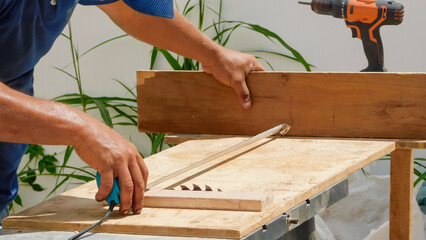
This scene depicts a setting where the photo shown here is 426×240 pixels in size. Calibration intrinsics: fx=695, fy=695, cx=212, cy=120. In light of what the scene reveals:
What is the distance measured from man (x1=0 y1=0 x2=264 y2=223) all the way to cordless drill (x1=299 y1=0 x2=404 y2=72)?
1.21ft

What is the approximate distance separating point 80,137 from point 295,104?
0.88 metres

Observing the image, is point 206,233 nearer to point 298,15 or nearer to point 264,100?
point 264,100

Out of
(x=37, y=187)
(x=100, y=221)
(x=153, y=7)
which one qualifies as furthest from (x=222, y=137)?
(x=37, y=187)

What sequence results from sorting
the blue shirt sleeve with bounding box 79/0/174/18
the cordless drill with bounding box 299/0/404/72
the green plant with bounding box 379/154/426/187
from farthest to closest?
the green plant with bounding box 379/154/426/187, the cordless drill with bounding box 299/0/404/72, the blue shirt sleeve with bounding box 79/0/174/18

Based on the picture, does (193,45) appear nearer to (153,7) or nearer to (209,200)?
(153,7)

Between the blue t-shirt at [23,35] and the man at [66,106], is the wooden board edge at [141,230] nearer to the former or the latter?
the man at [66,106]

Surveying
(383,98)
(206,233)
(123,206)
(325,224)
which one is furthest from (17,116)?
(325,224)

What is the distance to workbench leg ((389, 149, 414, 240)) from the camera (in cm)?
204

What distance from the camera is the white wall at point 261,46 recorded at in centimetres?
294

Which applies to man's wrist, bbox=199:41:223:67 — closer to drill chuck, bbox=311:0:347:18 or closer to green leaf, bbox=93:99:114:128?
drill chuck, bbox=311:0:347:18

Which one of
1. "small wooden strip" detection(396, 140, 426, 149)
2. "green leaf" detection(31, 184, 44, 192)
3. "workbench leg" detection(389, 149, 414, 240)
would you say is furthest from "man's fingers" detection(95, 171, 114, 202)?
"green leaf" detection(31, 184, 44, 192)

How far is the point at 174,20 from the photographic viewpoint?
204 cm

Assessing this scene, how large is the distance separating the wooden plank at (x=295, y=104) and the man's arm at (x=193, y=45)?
35 millimetres

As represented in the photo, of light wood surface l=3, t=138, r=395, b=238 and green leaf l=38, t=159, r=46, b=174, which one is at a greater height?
light wood surface l=3, t=138, r=395, b=238
